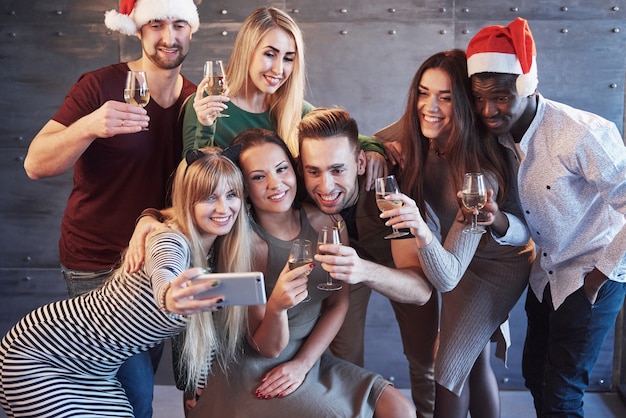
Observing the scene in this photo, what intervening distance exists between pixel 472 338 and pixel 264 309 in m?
0.92

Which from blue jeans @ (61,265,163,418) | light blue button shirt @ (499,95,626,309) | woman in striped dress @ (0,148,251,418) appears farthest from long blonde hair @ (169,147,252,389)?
light blue button shirt @ (499,95,626,309)

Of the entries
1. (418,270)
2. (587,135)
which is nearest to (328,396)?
(418,270)

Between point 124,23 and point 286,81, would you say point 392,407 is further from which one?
point 124,23

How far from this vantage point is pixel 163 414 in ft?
14.4

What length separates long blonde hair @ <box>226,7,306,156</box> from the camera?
3.18 metres

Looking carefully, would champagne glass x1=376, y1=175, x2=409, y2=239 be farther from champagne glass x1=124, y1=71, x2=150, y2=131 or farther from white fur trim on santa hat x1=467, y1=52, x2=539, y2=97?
champagne glass x1=124, y1=71, x2=150, y2=131

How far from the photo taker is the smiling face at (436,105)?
3039 mm

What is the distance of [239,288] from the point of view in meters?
2.15

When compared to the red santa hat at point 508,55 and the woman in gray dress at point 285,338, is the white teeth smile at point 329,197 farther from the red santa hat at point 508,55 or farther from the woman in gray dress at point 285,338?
the red santa hat at point 508,55

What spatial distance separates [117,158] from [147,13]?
1.93ft

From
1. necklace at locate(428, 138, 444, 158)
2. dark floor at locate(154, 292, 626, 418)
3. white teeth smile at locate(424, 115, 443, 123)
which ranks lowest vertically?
dark floor at locate(154, 292, 626, 418)

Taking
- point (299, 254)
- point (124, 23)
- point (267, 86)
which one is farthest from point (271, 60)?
point (299, 254)

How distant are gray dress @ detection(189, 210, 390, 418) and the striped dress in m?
0.28

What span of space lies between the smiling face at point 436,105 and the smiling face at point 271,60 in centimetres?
58
